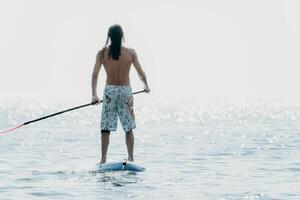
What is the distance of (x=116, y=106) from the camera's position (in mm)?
13273

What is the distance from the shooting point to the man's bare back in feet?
43.3

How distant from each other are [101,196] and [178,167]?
4.26 m

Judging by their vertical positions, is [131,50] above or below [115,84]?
above

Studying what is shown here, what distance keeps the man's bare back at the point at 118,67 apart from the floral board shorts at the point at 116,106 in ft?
0.34

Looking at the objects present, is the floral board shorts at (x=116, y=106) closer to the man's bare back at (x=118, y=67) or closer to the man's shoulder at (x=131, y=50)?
the man's bare back at (x=118, y=67)

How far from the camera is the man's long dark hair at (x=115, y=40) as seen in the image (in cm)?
1297

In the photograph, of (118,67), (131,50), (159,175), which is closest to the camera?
(159,175)

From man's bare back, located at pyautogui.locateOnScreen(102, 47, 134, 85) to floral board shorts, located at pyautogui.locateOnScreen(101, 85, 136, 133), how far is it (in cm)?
10

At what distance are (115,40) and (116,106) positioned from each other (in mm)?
1104

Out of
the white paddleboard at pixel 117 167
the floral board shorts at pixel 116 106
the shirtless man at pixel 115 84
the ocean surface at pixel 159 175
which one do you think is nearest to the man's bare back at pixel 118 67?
the shirtless man at pixel 115 84

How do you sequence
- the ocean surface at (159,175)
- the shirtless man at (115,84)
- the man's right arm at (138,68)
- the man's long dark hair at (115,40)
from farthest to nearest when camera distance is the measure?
the man's right arm at (138,68), the shirtless man at (115,84), the man's long dark hair at (115,40), the ocean surface at (159,175)

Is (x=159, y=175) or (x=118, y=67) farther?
(x=118, y=67)

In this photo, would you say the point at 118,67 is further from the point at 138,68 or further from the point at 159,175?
the point at 159,175

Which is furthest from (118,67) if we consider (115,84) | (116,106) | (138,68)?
(116,106)
